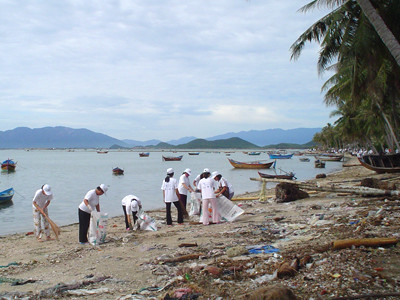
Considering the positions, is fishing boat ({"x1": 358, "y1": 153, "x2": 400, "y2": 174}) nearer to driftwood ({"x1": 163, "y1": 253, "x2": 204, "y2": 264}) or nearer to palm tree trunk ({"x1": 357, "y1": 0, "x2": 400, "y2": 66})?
palm tree trunk ({"x1": 357, "y1": 0, "x2": 400, "y2": 66})

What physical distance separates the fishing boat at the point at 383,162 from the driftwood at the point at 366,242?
1861cm

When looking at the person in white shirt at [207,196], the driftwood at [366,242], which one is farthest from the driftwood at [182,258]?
the person in white shirt at [207,196]

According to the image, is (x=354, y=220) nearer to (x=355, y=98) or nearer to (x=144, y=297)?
(x=144, y=297)

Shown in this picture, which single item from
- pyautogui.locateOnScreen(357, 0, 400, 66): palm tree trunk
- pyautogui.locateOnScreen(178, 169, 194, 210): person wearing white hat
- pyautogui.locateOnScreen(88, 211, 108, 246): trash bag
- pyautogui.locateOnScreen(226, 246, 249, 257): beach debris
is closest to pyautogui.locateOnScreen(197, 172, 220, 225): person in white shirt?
pyautogui.locateOnScreen(178, 169, 194, 210): person wearing white hat

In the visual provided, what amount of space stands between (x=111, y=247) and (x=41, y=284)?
8.88 feet

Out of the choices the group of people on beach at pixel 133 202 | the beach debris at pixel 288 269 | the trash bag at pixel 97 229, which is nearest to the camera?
the beach debris at pixel 288 269

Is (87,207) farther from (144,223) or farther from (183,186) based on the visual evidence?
(183,186)

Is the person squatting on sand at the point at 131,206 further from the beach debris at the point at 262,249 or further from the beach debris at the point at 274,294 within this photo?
the beach debris at the point at 274,294

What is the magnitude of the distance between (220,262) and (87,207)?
4.35 m

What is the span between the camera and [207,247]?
7324 mm

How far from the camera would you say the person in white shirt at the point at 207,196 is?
1025 cm

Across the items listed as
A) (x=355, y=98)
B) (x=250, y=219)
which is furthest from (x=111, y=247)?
(x=355, y=98)

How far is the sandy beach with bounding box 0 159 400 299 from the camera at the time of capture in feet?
15.5

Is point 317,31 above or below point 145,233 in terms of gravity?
above
